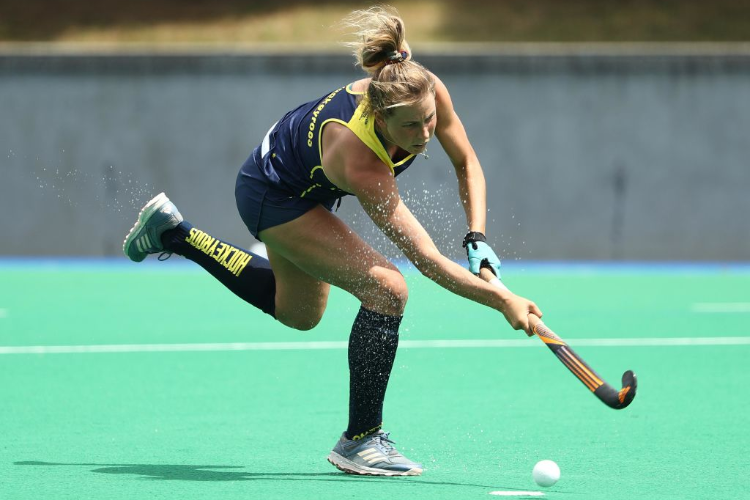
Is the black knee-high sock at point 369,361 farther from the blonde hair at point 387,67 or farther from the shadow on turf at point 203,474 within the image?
the blonde hair at point 387,67

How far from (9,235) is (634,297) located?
8263 mm

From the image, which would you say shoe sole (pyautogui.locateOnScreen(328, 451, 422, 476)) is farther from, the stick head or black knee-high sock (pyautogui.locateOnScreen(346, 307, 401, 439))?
the stick head

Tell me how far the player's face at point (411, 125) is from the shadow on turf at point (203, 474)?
115 centimetres

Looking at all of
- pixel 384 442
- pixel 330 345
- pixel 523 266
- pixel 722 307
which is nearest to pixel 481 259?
pixel 384 442

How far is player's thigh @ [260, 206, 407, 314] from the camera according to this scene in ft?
13.3

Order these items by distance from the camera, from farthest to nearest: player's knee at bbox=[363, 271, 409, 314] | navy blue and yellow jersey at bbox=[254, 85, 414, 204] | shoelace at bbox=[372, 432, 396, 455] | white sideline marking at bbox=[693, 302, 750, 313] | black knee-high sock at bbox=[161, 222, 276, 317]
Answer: white sideline marking at bbox=[693, 302, 750, 313]
black knee-high sock at bbox=[161, 222, 276, 317]
shoelace at bbox=[372, 432, 396, 455]
player's knee at bbox=[363, 271, 409, 314]
navy blue and yellow jersey at bbox=[254, 85, 414, 204]

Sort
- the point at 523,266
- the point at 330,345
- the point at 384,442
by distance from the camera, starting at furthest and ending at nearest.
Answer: the point at 523,266, the point at 330,345, the point at 384,442

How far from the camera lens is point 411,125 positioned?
147 inches

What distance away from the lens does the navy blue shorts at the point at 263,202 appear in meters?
4.24

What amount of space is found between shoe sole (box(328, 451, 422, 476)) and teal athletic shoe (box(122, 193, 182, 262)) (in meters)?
1.49

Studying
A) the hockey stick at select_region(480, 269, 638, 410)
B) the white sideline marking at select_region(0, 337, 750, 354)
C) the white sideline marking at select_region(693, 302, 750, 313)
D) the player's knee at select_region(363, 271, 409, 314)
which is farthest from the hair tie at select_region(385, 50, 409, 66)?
the white sideline marking at select_region(693, 302, 750, 313)

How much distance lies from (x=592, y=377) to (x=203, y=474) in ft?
4.56

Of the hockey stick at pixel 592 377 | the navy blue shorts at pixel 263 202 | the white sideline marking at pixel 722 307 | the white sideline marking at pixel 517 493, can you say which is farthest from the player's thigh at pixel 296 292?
the white sideline marking at pixel 722 307

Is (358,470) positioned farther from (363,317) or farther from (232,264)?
(232,264)
